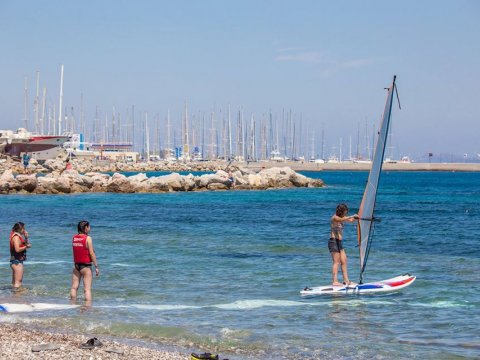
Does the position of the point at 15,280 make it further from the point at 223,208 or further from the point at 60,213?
the point at 223,208

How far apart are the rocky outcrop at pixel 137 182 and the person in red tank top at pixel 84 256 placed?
4317cm

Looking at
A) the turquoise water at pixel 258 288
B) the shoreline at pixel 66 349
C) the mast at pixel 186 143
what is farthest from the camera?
the mast at pixel 186 143

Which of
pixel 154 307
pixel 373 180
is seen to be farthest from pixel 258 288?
pixel 373 180

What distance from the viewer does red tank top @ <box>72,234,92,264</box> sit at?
46.2 feet

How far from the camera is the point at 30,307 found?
14.4 meters

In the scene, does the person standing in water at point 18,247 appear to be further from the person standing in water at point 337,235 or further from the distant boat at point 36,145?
the distant boat at point 36,145

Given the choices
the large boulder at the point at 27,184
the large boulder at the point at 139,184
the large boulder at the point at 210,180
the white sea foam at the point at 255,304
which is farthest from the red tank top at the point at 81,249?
the large boulder at the point at 210,180

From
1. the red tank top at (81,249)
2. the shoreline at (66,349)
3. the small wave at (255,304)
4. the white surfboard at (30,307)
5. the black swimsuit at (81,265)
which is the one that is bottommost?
the small wave at (255,304)

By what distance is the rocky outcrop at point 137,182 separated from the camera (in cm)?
5684

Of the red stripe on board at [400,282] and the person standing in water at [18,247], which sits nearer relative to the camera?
the person standing in water at [18,247]

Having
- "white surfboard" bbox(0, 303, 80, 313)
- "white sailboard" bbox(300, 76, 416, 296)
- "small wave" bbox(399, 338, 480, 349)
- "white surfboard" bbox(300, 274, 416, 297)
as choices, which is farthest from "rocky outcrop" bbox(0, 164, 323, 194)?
"small wave" bbox(399, 338, 480, 349)

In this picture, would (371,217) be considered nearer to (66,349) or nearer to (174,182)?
(66,349)

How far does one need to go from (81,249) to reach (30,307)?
4.96 feet

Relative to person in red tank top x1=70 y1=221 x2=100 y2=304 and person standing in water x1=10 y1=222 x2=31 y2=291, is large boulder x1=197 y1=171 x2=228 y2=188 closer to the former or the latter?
person standing in water x1=10 y1=222 x2=31 y2=291
